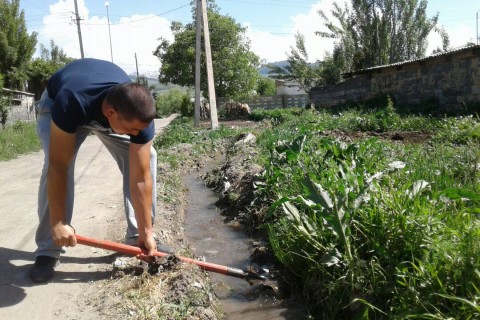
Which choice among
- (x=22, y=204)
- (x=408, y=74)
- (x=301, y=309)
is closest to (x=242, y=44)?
(x=408, y=74)

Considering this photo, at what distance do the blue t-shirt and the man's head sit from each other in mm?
170

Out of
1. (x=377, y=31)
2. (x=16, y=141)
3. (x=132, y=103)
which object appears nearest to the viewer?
(x=132, y=103)

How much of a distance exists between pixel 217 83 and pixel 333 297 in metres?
28.2

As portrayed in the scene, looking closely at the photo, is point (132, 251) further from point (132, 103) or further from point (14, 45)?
point (14, 45)

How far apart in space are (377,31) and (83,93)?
27.0 metres

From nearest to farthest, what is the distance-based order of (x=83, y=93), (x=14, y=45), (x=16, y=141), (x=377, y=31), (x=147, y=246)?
(x=83, y=93), (x=147, y=246), (x=16, y=141), (x=14, y=45), (x=377, y=31)

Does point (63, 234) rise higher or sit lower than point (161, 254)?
higher

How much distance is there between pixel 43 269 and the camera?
9.97ft

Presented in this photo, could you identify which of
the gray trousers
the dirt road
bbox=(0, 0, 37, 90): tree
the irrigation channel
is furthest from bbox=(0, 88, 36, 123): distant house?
the gray trousers

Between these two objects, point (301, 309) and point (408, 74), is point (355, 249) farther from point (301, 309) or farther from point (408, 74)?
point (408, 74)

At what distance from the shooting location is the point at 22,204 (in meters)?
5.21

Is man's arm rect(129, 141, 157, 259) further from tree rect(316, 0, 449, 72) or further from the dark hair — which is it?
tree rect(316, 0, 449, 72)

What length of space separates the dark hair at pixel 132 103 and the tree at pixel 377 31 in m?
26.3

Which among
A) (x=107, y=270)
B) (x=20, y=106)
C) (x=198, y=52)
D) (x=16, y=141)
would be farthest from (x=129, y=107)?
(x=198, y=52)
